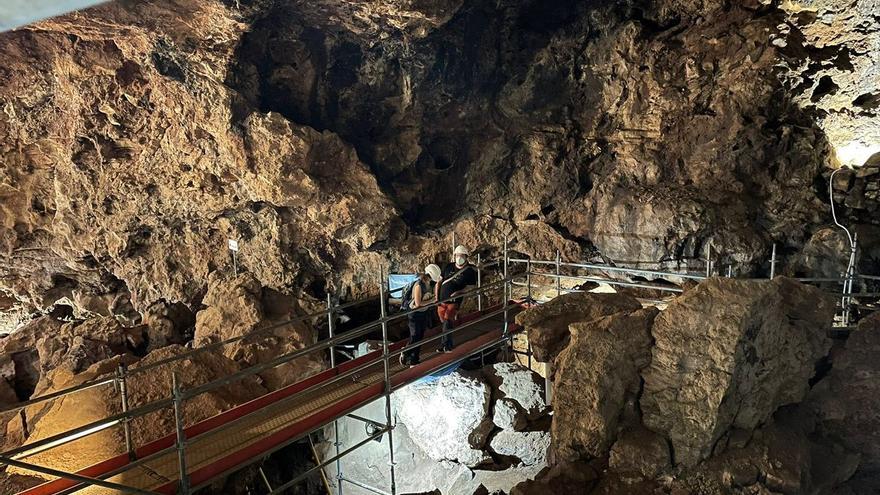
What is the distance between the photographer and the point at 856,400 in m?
4.84

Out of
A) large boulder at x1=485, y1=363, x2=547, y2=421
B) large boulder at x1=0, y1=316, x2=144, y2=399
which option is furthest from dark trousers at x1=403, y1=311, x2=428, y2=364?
large boulder at x1=0, y1=316, x2=144, y2=399

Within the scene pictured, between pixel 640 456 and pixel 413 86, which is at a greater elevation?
pixel 413 86

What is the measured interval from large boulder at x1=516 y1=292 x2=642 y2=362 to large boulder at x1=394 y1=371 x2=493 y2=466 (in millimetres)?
1884

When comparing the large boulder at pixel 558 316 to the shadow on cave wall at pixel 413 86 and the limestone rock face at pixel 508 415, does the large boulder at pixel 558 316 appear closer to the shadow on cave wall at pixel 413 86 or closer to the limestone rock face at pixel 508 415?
the limestone rock face at pixel 508 415

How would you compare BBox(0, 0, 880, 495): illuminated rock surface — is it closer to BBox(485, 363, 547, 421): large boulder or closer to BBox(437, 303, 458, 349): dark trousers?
BBox(485, 363, 547, 421): large boulder

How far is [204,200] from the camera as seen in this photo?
10.5m

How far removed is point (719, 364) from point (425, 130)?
756 cm

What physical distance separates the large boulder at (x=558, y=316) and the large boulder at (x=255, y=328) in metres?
3.54

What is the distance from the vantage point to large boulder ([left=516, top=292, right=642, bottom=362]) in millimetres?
5102

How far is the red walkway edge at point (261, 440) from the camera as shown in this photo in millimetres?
3812

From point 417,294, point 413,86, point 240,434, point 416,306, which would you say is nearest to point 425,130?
point 413,86

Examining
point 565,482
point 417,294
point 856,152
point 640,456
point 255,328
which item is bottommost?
point 255,328

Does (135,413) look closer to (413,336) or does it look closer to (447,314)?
(413,336)

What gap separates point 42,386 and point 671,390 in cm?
775
